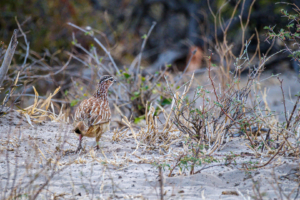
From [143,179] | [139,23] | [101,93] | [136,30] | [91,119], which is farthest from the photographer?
[136,30]

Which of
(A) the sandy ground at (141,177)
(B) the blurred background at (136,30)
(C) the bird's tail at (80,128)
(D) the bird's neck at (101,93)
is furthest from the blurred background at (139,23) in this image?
(A) the sandy ground at (141,177)

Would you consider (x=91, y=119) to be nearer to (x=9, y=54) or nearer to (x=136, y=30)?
(x=9, y=54)

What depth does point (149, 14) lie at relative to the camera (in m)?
14.4

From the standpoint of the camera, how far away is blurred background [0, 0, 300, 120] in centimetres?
1093

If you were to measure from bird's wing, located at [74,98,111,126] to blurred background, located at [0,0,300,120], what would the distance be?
4442mm

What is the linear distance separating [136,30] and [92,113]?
10.4 m

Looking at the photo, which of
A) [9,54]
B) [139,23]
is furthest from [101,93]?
[139,23]

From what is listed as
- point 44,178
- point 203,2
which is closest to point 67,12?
point 203,2

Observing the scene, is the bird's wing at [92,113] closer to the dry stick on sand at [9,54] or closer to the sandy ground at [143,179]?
the sandy ground at [143,179]

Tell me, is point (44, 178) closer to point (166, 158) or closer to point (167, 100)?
point (166, 158)

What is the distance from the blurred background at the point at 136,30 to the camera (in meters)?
10.9

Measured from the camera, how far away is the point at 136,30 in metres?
14.7

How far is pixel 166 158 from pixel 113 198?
3.83ft

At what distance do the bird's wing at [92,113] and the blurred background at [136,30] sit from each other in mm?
4442
